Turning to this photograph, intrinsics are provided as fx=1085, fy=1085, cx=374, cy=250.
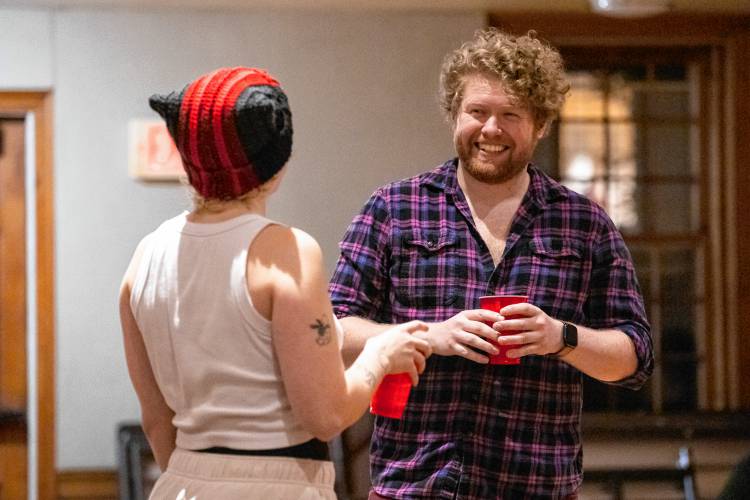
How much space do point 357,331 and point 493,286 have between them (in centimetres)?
30

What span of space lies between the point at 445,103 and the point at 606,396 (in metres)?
3.30

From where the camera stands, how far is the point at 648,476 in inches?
195

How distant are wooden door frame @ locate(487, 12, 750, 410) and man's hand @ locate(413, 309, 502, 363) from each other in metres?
3.33

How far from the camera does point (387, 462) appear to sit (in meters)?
2.25

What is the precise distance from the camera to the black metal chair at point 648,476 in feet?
16.2

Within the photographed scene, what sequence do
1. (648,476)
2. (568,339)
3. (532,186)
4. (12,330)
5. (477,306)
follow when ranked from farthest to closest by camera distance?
1. (12,330)
2. (648,476)
3. (532,186)
4. (477,306)
5. (568,339)

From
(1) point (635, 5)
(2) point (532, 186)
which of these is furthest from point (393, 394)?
(1) point (635, 5)

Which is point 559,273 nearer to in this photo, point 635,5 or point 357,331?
point 357,331

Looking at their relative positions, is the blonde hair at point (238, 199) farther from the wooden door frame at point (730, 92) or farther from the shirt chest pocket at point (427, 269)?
the wooden door frame at point (730, 92)

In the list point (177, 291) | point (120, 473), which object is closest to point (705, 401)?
point (120, 473)

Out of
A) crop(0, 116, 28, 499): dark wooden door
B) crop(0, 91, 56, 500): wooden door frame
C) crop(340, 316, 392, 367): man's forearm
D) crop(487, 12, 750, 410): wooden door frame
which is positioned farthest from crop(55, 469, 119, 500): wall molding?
crop(340, 316, 392, 367): man's forearm

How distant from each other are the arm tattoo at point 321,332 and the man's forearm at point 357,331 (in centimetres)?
53

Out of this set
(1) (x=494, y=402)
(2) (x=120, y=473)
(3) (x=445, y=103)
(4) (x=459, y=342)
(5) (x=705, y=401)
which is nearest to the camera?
(4) (x=459, y=342)

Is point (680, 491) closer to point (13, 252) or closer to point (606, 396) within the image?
point (606, 396)
